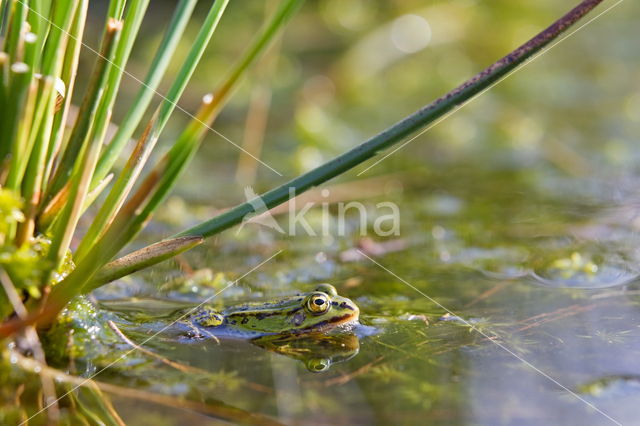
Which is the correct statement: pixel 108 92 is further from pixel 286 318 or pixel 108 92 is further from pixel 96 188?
pixel 286 318

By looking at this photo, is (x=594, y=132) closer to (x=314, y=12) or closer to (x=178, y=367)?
(x=314, y=12)

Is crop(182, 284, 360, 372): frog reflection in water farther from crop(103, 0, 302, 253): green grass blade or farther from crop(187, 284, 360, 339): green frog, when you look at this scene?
crop(103, 0, 302, 253): green grass blade

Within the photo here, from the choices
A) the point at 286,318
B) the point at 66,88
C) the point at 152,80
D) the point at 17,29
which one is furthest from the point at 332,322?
the point at 17,29

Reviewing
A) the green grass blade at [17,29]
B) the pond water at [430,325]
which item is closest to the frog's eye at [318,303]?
the pond water at [430,325]

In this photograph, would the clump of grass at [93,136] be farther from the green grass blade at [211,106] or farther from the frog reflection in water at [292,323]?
the frog reflection in water at [292,323]

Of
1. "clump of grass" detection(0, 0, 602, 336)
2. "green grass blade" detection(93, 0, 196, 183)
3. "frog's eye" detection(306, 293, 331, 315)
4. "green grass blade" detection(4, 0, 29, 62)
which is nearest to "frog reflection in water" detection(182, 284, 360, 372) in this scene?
"frog's eye" detection(306, 293, 331, 315)

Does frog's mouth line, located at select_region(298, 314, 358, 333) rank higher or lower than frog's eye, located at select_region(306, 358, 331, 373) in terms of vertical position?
higher
